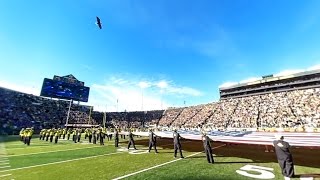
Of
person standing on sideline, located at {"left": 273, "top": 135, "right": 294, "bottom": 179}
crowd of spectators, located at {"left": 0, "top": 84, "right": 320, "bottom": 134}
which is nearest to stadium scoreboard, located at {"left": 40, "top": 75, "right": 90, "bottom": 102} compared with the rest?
crowd of spectators, located at {"left": 0, "top": 84, "right": 320, "bottom": 134}

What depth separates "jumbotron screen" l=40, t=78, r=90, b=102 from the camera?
5750cm

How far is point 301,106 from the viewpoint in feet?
141

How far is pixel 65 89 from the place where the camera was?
200 ft

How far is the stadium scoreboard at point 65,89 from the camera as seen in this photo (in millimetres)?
57700

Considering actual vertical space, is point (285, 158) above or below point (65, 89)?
below

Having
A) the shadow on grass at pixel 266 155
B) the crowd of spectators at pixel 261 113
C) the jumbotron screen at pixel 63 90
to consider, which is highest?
the jumbotron screen at pixel 63 90

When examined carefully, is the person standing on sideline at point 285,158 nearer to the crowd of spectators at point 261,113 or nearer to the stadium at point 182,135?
the stadium at point 182,135

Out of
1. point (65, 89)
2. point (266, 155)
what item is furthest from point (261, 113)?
point (65, 89)

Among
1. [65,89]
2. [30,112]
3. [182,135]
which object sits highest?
[65,89]

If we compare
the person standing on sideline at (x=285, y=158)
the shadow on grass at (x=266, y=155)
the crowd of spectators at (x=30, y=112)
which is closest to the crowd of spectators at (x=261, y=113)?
the shadow on grass at (x=266, y=155)

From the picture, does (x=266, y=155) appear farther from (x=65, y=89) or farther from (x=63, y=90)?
(x=65, y=89)

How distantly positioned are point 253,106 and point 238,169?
47.6 metres

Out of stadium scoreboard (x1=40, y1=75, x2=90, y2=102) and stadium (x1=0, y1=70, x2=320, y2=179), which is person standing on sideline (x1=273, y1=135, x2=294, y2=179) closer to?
stadium (x1=0, y1=70, x2=320, y2=179)

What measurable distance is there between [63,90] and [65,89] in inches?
26.9
